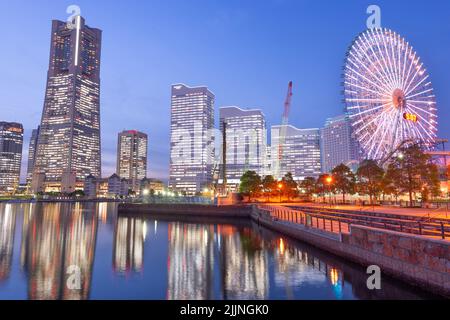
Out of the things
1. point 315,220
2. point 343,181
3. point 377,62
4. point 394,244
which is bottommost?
point 394,244

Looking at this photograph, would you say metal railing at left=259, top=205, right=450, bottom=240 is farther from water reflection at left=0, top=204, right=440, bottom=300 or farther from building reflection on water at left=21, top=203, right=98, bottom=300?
building reflection on water at left=21, top=203, right=98, bottom=300

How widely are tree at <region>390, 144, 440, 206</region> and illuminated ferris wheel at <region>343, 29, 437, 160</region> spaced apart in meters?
12.9

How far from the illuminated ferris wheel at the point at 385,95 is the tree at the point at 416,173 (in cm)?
1289

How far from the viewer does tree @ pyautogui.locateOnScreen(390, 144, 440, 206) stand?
181 ft

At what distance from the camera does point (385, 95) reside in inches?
2751

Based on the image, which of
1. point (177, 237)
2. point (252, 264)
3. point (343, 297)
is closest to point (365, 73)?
point (177, 237)

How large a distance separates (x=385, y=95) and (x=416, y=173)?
2166 cm

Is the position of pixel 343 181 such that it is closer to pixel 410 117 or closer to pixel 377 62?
pixel 410 117

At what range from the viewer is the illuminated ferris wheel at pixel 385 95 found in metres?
69.4

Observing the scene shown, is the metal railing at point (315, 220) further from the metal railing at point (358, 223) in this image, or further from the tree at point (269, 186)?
the tree at point (269, 186)

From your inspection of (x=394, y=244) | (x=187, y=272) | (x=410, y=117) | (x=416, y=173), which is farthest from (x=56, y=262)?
(x=410, y=117)

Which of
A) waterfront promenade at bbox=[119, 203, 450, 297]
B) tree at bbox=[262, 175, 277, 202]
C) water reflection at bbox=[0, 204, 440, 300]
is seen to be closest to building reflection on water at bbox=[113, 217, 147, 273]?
water reflection at bbox=[0, 204, 440, 300]
